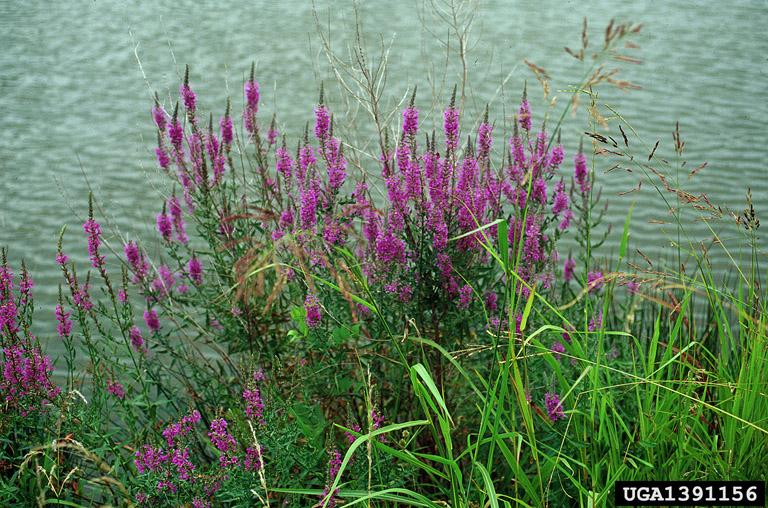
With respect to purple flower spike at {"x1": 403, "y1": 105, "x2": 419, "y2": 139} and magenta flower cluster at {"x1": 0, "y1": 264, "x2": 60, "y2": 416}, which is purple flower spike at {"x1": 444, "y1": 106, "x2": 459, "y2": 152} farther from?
magenta flower cluster at {"x1": 0, "y1": 264, "x2": 60, "y2": 416}

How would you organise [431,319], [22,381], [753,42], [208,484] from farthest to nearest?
[753,42] < [431,319] < [22,381] < [208,484]

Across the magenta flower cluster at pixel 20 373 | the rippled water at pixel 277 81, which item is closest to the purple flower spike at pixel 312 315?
the magenta flower cluster at pixel 20 373

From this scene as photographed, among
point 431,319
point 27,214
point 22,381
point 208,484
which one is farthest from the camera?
point 27,214

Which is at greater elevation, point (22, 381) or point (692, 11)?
point (692, 11)

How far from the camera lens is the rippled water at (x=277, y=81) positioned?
5.85 meters

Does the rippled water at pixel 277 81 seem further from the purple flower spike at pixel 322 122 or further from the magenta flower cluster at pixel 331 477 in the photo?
the magenta flower cluster at pixel 331 477

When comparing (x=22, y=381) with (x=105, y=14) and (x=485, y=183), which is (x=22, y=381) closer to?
(x=485, y=183)

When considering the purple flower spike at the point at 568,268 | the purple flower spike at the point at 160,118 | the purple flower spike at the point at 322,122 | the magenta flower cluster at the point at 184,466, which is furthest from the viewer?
the purple flower spike at the point at 568,268

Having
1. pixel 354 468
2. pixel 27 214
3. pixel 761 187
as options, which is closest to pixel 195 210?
pixel 354 468

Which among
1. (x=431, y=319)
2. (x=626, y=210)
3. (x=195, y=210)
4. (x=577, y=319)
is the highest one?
(x=195, y=210)

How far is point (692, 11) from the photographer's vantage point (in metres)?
11.4

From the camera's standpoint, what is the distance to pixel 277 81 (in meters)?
7.97

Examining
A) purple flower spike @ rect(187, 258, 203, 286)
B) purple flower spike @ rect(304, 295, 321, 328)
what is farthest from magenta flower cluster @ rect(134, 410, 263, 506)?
purple flower spike @ rect(187, 258, 203, 286)

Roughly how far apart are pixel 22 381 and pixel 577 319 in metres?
2.38
